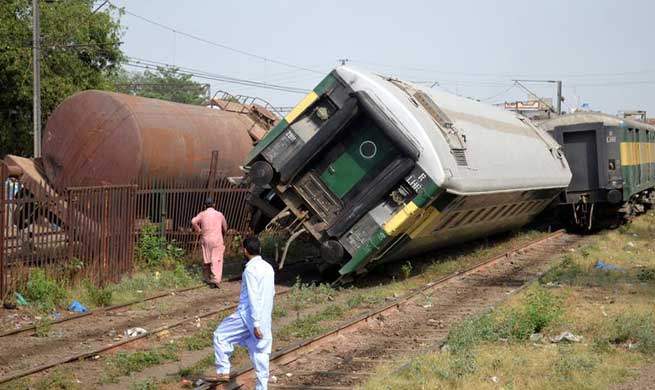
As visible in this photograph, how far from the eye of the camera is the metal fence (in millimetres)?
12070

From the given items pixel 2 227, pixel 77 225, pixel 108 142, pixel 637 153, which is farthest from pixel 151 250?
pixel 637 153

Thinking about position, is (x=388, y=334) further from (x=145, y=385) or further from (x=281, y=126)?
(x=281, y=126)

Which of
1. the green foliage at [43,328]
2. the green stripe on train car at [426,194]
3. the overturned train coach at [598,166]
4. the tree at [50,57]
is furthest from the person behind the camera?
the tree at [50,57]

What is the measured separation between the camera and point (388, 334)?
10484 millimetres

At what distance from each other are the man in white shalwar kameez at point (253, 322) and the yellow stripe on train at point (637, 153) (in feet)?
57.6

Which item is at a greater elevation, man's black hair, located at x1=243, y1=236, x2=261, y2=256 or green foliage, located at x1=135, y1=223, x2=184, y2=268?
man's black hair, located at x1=243, y1=236, x2=261, y2=256

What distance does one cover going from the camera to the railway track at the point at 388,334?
323 inches

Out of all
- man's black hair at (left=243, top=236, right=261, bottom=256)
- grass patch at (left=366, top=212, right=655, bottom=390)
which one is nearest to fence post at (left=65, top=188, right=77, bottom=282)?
grass patch at (left=366, top=212, right=655, bottom=390)

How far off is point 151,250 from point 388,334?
21.6 ft

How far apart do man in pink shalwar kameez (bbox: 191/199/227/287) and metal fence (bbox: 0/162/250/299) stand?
1.26 metres

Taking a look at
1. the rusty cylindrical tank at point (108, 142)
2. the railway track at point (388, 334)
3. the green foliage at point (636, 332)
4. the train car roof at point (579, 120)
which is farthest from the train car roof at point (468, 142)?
the rusty cylindrical tank at point (108, 142)

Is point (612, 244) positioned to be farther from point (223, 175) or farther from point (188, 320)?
point (188, 320)

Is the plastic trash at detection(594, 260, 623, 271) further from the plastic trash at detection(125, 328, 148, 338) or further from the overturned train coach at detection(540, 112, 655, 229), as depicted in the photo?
the plastic trash at detection(125, 328, 148, 338)

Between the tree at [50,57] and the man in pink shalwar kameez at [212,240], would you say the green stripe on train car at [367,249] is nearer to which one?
the man in pink shalwar kameez at [212,240]
